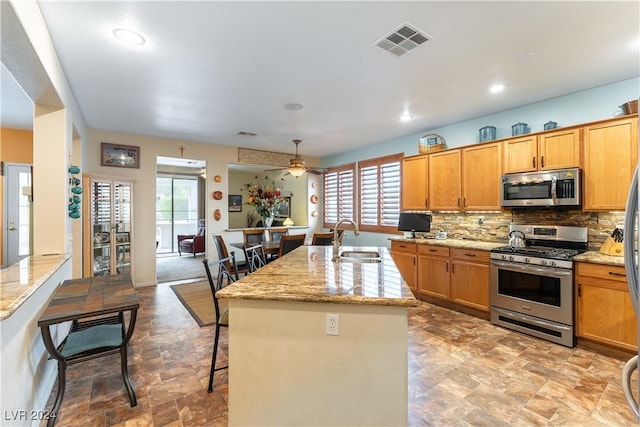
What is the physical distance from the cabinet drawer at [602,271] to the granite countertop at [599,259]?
0.14 ft

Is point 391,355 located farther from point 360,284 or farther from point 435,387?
point 435,387

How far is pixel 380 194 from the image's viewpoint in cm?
578

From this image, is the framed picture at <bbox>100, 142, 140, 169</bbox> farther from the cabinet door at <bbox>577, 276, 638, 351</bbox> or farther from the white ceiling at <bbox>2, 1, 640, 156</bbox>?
the cabinet door at <bbox>577, 276, 638, 351</bbox>

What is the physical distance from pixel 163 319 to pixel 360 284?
2958 millimetres

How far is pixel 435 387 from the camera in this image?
2.24 m

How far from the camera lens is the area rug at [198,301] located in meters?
3.63

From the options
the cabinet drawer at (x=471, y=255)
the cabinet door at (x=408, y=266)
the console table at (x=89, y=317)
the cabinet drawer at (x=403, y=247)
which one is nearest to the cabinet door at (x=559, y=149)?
the cabinet drawer at (x=471, y=255)

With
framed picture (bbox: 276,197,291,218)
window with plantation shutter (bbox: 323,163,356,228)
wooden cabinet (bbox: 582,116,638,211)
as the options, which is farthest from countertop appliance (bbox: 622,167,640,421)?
framed picture (bbox: 276,197,291,218)

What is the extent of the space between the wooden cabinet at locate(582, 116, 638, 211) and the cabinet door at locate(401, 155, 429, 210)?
6.16 feet

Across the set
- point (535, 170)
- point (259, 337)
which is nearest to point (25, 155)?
point (259, 337)

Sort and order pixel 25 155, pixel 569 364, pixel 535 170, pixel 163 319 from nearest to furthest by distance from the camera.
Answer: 1. pixel 569 364
2. pixel 535 170
3. pixel 163 319
4. pixel 25 155

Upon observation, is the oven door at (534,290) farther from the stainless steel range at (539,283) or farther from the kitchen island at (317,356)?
the kitchen island at (317,356)

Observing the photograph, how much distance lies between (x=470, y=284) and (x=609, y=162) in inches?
72.9

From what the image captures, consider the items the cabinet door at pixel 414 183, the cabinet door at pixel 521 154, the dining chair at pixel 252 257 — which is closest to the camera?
the dining chair at pixel 252 257
